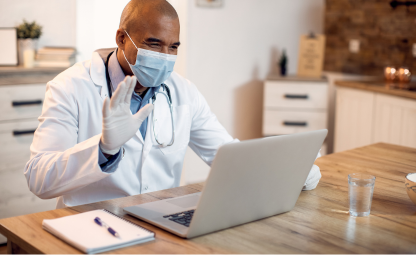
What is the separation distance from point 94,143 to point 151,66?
0.46 metres

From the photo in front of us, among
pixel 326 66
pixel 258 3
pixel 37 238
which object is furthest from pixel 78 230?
pixel 326 66

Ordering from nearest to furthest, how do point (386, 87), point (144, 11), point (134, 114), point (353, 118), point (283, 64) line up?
point (134, 114), point (144, 11), point (386, 87), point (353, 118), point (283, 64)

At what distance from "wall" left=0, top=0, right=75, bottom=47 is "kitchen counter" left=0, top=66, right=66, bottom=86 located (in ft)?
1.44

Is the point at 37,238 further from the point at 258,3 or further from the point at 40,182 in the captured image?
the point at 258,3

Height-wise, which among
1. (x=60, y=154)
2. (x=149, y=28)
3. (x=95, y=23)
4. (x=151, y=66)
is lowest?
(x=60, y=154)

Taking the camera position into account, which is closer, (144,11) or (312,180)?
(312,180)

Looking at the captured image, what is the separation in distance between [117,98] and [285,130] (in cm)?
273

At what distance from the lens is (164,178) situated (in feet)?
5.23

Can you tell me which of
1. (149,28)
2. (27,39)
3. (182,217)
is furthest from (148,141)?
(27,39)

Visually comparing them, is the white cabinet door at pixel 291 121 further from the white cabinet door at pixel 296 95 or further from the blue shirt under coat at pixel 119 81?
the blue shirt under coat at pixel 119 81

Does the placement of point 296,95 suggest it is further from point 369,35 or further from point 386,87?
point 369,35

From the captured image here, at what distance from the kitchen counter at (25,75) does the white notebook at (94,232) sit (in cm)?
168

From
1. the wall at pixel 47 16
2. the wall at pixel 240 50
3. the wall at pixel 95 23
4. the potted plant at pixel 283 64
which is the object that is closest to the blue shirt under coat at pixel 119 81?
the wall at pixel 47 16

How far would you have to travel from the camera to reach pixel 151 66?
4.87 ft
